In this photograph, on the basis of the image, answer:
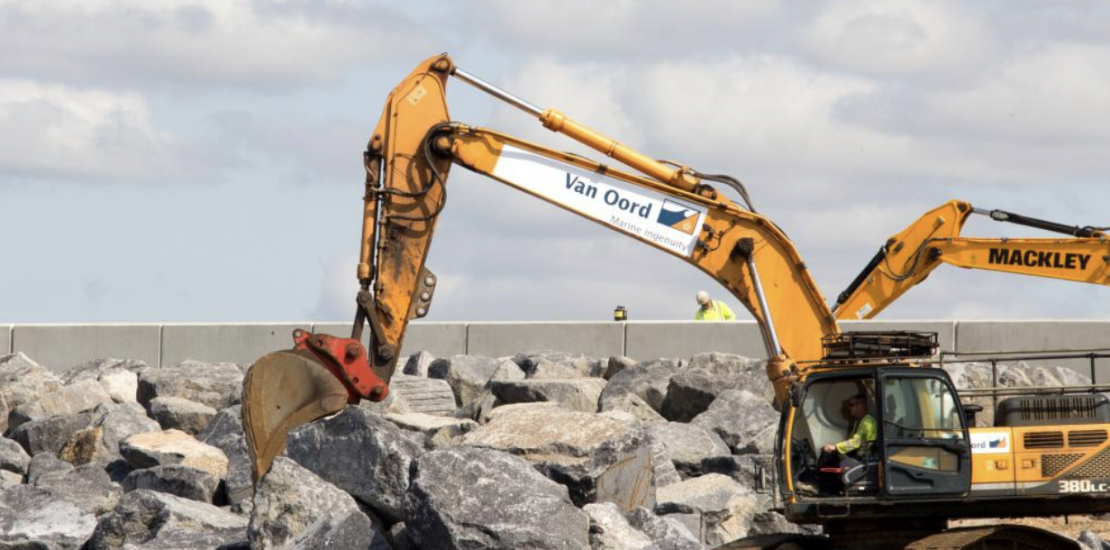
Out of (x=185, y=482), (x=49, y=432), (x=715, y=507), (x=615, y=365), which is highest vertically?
(x=615, y=365)

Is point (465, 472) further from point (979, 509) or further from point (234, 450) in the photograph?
point (234, 450)

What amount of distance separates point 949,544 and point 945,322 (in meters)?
12.0

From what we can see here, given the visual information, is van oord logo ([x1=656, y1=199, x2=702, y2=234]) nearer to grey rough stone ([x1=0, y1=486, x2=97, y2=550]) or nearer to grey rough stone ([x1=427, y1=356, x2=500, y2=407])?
grey rough stone ([x1=0, y1=486, x2=97, y2=550])

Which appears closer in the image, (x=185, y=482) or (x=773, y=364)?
(x=773, y=364)

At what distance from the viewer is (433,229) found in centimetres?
1407

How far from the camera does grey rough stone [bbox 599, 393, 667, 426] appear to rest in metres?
18.2

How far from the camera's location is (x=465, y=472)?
11766 mm

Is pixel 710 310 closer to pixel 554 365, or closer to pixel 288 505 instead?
pixel 554 365

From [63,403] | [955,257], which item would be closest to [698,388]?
[955,257]

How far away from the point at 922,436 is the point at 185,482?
6.75 m

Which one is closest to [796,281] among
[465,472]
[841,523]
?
[841,523]

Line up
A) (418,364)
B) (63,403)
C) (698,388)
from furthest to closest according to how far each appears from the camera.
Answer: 1. (418,364)
2. (63,403)
3. (698,388)

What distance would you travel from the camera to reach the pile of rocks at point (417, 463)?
463 inches

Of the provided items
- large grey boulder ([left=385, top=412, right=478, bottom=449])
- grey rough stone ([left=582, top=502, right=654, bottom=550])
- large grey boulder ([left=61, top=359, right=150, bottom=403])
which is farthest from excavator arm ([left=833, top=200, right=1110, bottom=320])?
large grey boulder ([left=61, top=359, right=150, bottom=403])
